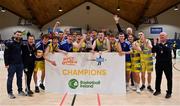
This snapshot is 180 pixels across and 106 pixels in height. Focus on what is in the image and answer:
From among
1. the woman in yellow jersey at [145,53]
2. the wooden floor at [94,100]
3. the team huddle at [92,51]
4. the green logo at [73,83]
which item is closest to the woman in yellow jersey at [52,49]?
the team huddle at [92,51]

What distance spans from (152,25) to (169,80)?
73.6ft

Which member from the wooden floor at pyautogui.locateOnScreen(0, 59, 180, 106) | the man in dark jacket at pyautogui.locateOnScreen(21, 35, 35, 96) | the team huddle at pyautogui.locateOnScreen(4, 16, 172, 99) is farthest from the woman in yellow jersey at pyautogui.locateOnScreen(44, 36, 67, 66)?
the wooden floor at pyautogui.locateOnScreen(0, 59, 180, 106)

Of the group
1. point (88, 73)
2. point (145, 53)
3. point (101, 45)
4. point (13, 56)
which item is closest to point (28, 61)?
point (13, 56)

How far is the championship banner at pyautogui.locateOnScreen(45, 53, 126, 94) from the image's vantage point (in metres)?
7.19

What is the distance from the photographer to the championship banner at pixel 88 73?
283 inches

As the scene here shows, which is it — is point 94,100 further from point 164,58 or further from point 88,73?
point 164,58

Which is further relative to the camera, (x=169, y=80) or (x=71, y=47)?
(x=71, y=47)

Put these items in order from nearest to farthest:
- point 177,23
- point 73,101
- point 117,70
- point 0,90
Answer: point 73,101 < point 117,70 < point 0,90 < point 177,23

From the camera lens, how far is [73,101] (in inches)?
257

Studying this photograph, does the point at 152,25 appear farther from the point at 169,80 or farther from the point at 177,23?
the point at 169,80

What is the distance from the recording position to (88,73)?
7262 millimetres

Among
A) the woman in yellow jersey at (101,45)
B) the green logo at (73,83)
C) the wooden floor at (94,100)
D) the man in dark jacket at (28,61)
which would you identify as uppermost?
the woman in yellow jersey at (101,45)

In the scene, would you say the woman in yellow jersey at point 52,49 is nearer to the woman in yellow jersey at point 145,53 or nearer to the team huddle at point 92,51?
the team huddle at point 92,51

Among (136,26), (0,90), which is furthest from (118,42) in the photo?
(136,26)
